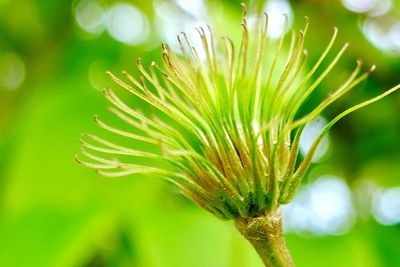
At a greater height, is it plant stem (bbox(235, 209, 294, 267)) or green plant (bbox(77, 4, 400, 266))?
green plant (bbox(77, 4, 400, 266))

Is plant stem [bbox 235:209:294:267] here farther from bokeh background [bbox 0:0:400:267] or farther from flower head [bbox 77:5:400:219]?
bokeh background [bbox 0:0:400:267]

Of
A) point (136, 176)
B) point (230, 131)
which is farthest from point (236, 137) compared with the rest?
point (136, 176)

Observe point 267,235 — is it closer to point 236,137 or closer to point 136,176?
point 236,137

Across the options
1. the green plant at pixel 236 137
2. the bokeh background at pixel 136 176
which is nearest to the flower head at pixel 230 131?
the green plant at pixel 236 137

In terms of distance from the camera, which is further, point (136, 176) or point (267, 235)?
point (136, 176)

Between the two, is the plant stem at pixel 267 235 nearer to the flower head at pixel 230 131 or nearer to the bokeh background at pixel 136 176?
the flower head at pixel 230 131

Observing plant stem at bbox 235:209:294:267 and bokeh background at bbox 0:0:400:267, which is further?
bokeh background at bbox 0:0:400:267

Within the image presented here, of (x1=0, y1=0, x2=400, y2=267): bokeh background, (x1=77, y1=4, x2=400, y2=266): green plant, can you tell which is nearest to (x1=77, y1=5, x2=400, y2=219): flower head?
(x1=77, y1=4, x2=400, y2=266): green plant
